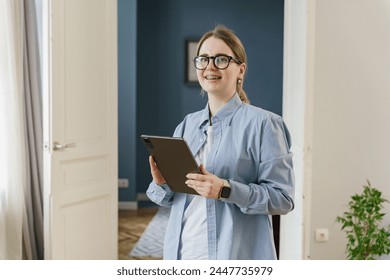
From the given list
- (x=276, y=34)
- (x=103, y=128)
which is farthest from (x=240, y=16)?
(x=103, y=128)

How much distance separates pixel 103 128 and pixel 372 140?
1.51 meters

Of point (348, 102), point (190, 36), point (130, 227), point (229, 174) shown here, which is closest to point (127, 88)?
point (190, 36)

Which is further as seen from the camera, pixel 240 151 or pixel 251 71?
pixel 251 71

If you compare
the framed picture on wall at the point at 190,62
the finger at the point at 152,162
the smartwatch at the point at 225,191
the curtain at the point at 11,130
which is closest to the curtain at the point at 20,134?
the curtain at the point at 11,130

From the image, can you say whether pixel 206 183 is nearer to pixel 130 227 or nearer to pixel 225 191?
pixel 225 191

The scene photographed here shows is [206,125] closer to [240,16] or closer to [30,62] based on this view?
[30,62]

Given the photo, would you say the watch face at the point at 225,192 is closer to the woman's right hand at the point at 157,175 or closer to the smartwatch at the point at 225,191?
the smartwatch at the point at 225,191

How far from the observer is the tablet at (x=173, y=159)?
1.25 meters

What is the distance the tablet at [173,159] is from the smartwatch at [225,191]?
7 cm

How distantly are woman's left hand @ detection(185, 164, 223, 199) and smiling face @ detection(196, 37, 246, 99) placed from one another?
0.22 meters

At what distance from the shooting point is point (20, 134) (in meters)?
2.70

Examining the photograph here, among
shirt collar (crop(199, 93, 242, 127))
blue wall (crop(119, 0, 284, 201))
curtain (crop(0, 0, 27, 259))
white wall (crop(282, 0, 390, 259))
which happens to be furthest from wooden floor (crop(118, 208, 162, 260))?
shirt collar (crop(199, 93, 242, 127))

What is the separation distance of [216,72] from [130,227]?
3.41 m

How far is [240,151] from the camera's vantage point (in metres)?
1.27
